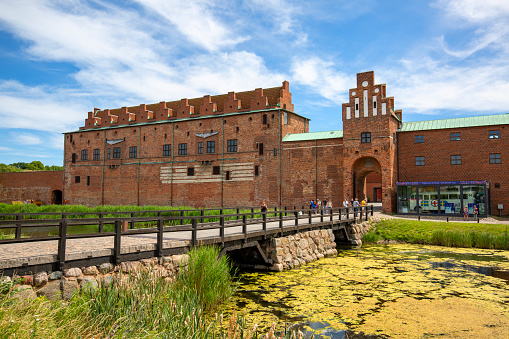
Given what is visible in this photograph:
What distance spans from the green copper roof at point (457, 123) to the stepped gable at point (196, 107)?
10213 mm

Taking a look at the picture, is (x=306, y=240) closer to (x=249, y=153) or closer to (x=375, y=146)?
(x=375, y=146)

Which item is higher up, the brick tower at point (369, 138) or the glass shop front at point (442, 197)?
the brick tower at point (369, 138)

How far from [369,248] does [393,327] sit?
11570mm

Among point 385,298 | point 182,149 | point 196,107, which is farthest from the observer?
point 196,107

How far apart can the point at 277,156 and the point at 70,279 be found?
25334 millimetres

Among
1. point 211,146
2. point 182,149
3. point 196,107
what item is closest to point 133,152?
point 182,149

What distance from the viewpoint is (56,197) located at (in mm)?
45188

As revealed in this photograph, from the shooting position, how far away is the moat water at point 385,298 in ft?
24.3

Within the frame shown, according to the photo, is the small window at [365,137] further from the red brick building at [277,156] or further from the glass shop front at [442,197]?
the glass shop front at [442,197]

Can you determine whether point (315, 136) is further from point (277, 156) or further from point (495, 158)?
point (495, 158)

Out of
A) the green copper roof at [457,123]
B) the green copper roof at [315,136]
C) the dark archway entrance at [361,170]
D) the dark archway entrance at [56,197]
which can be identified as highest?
the green copper roof at [457,123]

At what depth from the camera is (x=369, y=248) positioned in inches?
731

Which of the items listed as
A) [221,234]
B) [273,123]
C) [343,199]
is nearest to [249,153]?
[273,123]

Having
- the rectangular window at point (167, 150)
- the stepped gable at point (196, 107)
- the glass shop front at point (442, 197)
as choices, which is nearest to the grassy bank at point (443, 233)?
the glass shop front at point (442, 197)
